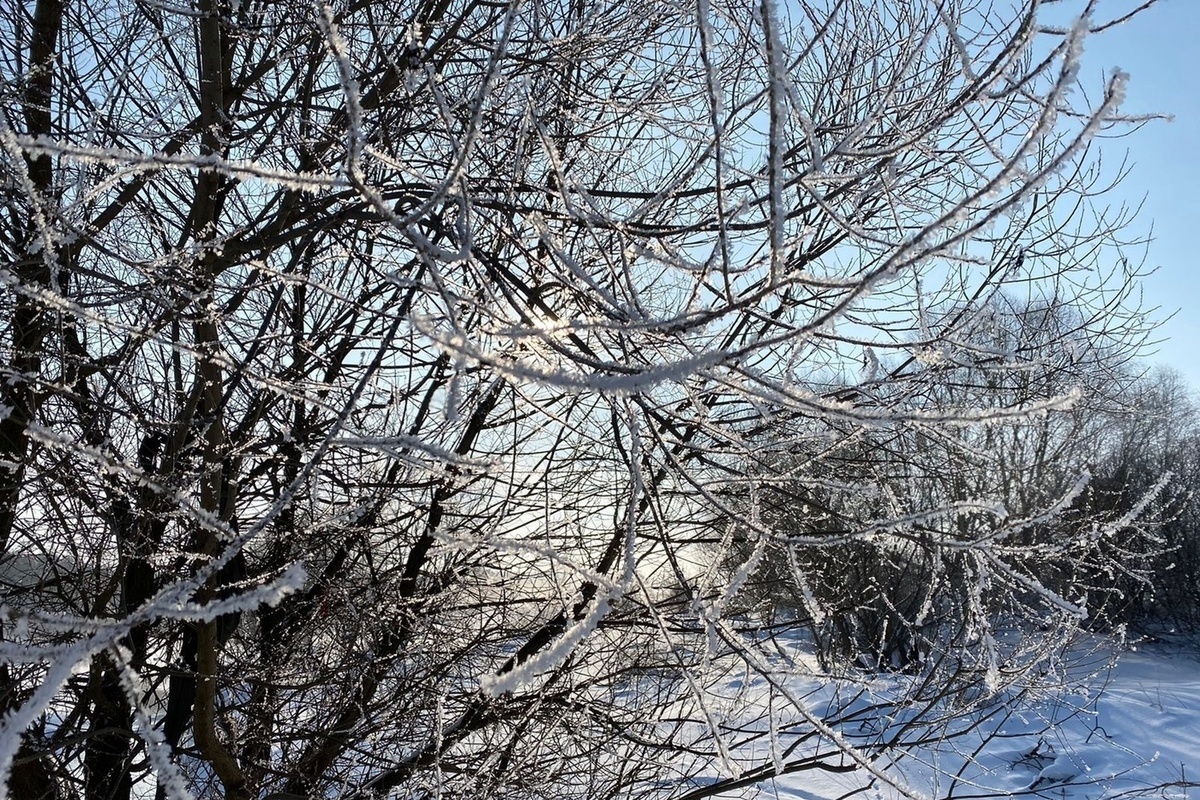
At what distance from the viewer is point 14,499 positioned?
2.40 metres

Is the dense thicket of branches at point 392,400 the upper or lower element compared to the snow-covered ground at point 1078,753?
upper

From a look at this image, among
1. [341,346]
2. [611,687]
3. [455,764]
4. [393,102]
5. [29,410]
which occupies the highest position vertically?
[393,102]

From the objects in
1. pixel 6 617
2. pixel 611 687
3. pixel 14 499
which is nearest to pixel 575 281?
pixel 6 617

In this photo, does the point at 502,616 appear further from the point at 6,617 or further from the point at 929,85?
the point at 6,617

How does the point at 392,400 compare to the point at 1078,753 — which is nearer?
the point at 392,400

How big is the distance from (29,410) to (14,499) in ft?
2.03

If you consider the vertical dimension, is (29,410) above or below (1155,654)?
above

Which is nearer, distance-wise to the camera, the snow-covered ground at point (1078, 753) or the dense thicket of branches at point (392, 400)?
the dense thicket of branches at point (392, 400)

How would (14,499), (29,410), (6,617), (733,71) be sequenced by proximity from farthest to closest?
(733,71)
(14,499)
(29,410)
(6,617)

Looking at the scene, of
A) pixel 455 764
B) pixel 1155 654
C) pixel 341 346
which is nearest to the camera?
pixel 341 346

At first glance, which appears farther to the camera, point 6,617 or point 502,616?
point 502,616

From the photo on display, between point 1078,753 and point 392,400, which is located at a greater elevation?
point 392,400

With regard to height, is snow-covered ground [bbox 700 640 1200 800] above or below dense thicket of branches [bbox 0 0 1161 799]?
below

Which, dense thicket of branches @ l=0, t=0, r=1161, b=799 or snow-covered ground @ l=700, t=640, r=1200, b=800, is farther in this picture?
snow-covered ground @ l=700, t=640, r=1200, b=800
